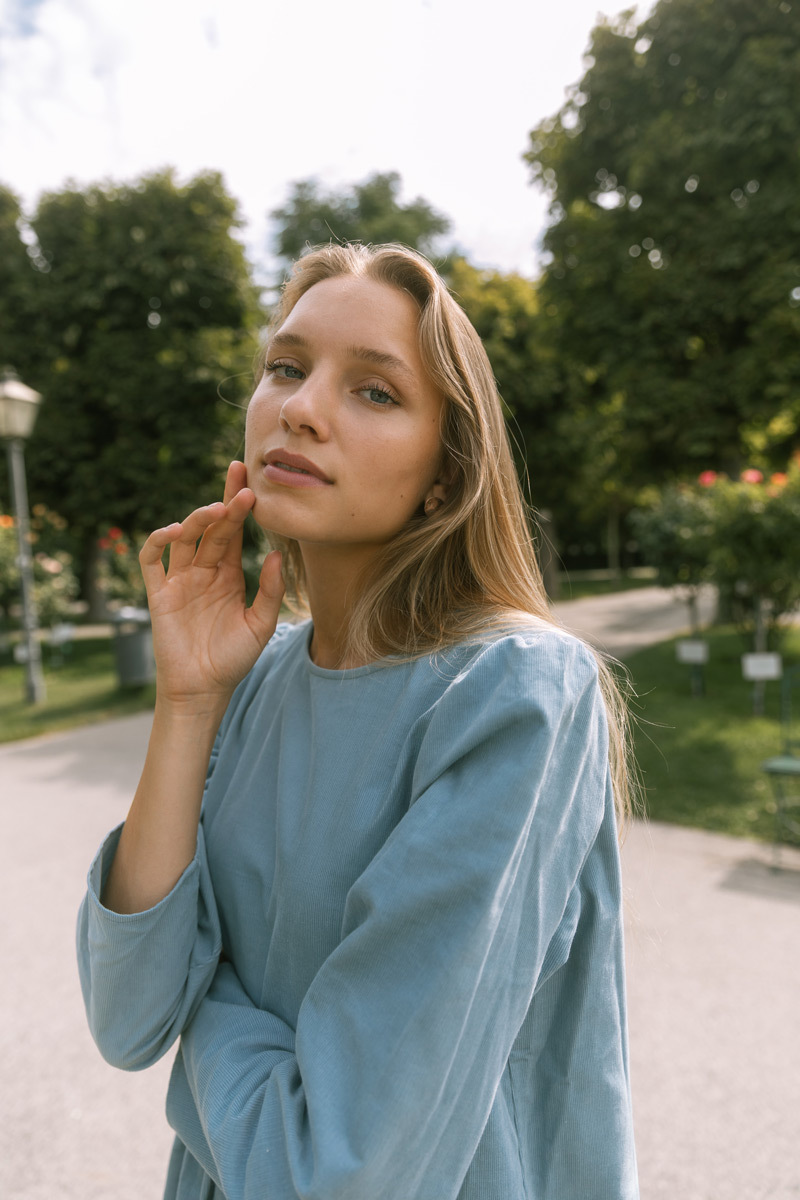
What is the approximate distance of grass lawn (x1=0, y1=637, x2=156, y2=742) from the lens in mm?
9703

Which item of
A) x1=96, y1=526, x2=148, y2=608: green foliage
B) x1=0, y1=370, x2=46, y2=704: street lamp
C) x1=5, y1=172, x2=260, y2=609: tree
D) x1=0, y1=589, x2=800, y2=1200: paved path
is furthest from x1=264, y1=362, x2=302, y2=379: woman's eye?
x1=5, y1=172, x2=260, y2=609: tree

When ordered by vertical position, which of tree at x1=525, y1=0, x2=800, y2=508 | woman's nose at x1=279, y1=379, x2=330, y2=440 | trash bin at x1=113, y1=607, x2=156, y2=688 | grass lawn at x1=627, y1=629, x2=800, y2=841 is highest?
tree at x1=525, y1=0, x2=800, y2=508

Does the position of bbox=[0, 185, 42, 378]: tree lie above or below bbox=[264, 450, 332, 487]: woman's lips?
above

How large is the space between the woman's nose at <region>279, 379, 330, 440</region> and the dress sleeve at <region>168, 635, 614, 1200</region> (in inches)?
15.0

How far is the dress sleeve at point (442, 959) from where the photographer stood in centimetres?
76

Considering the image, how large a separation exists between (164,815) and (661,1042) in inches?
117

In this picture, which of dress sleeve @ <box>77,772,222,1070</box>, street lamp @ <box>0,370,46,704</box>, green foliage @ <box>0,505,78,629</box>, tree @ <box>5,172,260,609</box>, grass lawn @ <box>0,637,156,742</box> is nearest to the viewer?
dress sleeve @ <box>77,772,222,1070</box>

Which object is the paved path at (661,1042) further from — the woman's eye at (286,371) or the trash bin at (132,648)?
the trash bin at (132,648)

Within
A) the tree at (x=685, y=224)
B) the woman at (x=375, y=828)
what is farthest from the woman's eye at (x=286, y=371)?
the tree at (x=685, y=224)

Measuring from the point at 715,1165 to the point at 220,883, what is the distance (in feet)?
7.90

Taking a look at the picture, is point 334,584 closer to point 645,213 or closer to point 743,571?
point 743,571

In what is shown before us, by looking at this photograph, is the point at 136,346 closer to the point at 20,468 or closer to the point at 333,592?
the point at 20,468

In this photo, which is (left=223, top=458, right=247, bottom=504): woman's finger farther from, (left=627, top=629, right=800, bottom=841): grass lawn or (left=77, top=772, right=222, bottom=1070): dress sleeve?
(left=627, top=629, right=800, bottom=841): grass lawn

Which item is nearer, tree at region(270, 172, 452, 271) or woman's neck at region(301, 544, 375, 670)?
woman's neck at region(301, 544, 375, 670)
